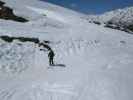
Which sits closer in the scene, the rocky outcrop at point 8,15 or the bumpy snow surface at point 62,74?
the bumpy snow surface at point 62,74

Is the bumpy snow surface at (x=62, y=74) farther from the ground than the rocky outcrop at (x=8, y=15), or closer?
closer

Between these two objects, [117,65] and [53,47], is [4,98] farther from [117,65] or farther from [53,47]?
[53,47]

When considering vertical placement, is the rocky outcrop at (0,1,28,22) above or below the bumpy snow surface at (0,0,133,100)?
above

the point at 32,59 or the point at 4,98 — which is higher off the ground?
the point at 32,59

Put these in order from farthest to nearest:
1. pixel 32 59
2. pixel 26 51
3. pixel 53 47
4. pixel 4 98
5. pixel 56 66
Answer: pixel 53 47, pixel 26 51, pixel 32 59, pixel 56 66, pixel 4 98

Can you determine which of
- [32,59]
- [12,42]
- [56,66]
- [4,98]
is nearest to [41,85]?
[4,98]

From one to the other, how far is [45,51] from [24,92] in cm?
1119

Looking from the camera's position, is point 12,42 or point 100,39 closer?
point 12,42

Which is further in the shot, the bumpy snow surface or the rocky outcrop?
the rocky outcrop

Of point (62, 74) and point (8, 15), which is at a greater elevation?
point (8, 15)

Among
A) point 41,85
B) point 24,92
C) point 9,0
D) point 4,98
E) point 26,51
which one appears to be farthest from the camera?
point 9,0

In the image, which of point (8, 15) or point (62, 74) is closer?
point (62, 74)

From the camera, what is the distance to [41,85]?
42.3ft

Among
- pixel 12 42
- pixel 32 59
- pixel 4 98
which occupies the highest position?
pixel 12 42
